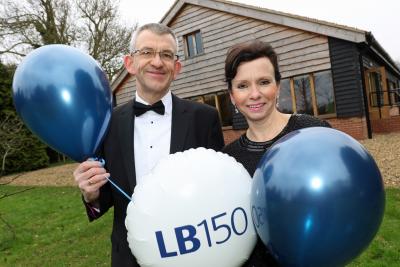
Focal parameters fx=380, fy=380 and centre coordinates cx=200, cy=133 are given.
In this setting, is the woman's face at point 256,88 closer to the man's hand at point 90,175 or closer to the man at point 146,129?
the man at point 146,129

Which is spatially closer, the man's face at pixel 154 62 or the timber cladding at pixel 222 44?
the man's face at pixel 154 62

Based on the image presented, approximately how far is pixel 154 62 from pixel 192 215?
991 mm

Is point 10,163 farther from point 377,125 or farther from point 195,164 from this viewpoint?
point 195,164

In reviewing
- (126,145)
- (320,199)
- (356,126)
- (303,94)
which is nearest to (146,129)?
(126,145)

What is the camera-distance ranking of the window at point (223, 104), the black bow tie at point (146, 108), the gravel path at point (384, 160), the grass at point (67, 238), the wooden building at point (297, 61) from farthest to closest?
the window at point (223, 104) → the wooden building at point (297, 61) → the gravel path at point (384, 160) → the grass at point (67, 238) → the black bow tie at point (146, 108)

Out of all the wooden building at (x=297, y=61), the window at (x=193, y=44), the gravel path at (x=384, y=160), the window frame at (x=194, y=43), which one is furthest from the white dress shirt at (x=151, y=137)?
the window at (x=193, y=44)

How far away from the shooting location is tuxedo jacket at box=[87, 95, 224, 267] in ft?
7.20

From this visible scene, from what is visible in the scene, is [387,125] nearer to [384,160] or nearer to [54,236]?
[384,160]

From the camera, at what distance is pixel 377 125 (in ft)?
39.9

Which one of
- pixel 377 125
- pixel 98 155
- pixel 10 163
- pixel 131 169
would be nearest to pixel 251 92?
pixel 131 169

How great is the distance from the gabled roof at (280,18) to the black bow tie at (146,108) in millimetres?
9629

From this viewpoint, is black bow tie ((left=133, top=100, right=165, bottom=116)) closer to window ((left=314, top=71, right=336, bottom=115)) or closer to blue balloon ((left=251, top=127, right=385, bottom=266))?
blue balloon ((left=251, top=127, right=385, bottom=266))

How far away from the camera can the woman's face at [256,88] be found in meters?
1.91

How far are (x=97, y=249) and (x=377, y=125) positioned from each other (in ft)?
32.8
